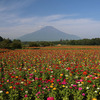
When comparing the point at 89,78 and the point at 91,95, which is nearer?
the point at 91,95

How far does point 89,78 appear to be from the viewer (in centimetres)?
423

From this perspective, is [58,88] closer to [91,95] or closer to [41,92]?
[41,92]

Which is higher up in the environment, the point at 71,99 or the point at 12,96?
the point at 12,96

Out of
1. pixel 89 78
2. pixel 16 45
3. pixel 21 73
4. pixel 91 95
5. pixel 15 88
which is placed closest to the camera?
pixel 91 95

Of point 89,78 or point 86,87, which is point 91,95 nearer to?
point 86,87

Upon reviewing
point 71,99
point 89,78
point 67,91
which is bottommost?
point 71,99

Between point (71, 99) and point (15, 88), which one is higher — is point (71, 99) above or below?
below

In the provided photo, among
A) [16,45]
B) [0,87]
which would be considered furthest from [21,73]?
[16,45]

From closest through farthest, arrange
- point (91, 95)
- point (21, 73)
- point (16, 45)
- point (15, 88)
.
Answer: point (91, 95) < point (15, 88) < point (21, 73) < point (16, 45)

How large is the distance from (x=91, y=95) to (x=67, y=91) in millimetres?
780

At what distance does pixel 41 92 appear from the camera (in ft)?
11.8

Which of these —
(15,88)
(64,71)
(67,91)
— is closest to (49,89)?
(67,91)

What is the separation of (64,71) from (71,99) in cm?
191

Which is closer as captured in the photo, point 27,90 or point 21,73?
point 27,90
